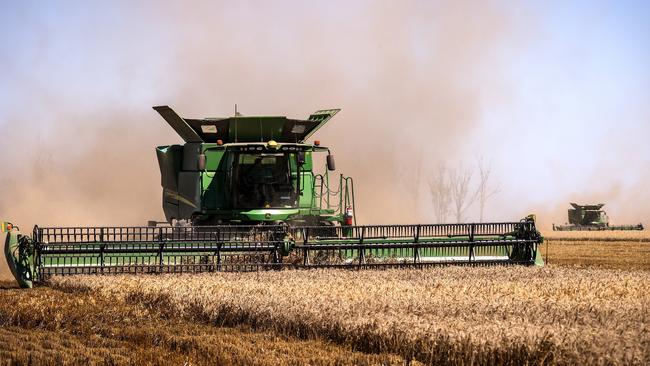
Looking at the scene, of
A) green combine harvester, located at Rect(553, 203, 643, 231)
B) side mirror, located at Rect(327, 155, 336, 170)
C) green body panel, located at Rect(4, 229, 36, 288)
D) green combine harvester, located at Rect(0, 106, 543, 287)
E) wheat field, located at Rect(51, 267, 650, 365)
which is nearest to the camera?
wheat field, located at Rect(51, 267, 650, 365)

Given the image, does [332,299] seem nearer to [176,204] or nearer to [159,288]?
[159,288]

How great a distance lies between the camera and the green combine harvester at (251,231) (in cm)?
1488

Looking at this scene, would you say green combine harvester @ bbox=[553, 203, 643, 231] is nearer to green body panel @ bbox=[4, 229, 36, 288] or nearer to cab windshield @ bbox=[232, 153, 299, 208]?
cab windshield @ bbox=[232, 153, 299, 208]

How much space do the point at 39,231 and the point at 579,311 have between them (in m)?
8.59

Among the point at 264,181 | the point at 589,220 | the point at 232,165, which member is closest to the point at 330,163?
the point at 264,181

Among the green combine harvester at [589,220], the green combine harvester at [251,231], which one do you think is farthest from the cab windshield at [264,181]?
the green combine harvester at [589,220]

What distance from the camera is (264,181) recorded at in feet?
59.1

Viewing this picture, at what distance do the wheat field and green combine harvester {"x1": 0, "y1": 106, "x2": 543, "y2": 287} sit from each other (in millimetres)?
956

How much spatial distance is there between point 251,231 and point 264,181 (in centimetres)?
270

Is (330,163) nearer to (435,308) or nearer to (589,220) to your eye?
(435,308)

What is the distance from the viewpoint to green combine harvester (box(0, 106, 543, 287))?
48.8 feet

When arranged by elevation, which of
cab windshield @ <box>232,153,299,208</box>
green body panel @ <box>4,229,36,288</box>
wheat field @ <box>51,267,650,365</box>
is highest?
cab windshield @ <box>232,153,299,208</box>

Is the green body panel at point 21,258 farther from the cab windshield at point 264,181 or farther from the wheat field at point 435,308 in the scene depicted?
the cab windshield at point 264,181

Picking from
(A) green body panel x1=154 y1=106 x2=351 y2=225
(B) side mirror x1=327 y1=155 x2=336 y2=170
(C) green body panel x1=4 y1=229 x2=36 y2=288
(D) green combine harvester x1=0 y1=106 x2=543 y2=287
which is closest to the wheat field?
(C) green body panel x1=4 y1=229 x2=36 y2=288
